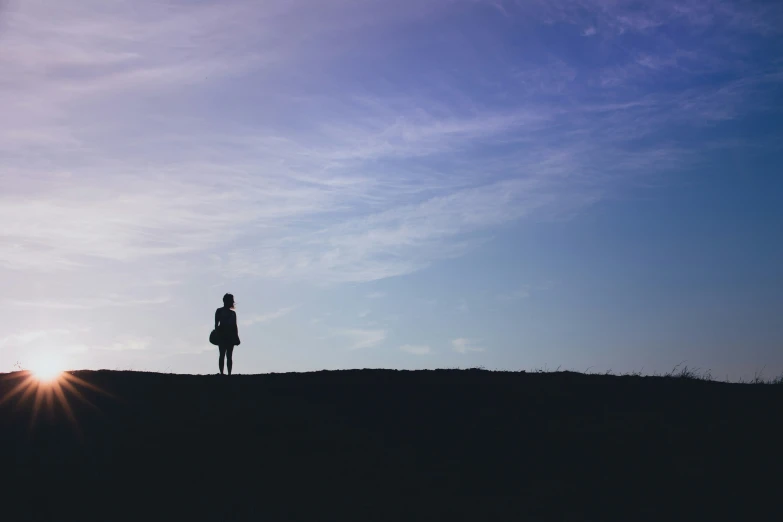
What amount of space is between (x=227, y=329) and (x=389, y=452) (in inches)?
302

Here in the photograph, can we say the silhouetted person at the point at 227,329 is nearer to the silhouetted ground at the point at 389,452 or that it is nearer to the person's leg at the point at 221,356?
the person's leg at the point at 221,356

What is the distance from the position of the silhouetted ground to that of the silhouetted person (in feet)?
6.25

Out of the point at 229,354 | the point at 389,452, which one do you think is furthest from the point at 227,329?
the point at 389,452

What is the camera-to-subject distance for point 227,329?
1992 centimetres

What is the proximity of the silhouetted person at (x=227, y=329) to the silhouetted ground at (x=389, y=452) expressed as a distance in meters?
1.90

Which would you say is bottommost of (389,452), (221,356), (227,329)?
(389,452)

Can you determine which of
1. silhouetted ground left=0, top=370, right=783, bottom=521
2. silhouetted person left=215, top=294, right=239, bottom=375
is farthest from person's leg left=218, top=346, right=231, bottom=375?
silhouetted ground left=0, top=370, right=783, bottom=521

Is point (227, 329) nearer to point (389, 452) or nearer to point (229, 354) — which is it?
point (229, 354)

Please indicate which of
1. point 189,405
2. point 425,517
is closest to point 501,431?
point 425,517

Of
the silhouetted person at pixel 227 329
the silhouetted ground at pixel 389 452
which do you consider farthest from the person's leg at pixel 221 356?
the silhouetted ground at pixel 389 452

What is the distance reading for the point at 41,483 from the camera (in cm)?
1214

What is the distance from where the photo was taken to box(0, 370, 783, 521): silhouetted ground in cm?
1177

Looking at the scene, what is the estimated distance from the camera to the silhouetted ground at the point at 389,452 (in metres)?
11.8

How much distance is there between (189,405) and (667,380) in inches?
471
